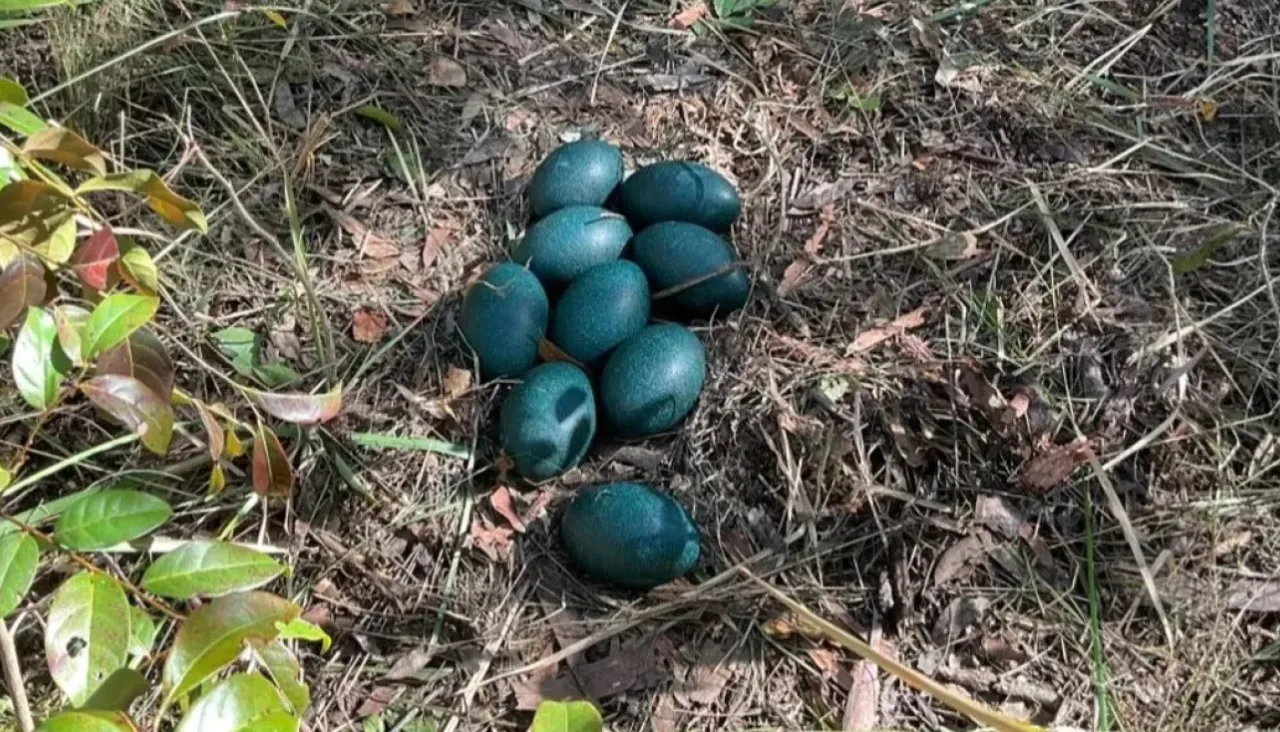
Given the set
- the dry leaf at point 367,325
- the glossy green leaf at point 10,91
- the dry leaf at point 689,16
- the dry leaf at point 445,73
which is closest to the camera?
the glossy green leaf at point 10,91

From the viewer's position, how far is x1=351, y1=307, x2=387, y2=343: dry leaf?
83.4 inches

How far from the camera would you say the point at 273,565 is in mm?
1099

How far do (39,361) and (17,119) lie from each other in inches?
13.8

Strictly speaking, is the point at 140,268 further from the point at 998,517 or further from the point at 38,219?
the point at 998,517

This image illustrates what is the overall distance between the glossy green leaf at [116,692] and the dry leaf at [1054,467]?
1.40 meters

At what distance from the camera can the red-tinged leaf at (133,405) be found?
115 centimetres

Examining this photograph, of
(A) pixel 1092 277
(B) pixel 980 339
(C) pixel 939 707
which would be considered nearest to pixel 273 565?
(C) pixel 939 707

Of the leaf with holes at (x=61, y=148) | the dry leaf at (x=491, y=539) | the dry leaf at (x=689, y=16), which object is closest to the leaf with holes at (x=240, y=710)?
the leaf with holes at (x=61, y=148)

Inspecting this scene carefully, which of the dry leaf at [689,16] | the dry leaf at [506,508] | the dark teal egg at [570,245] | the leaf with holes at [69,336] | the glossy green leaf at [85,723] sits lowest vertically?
the dry leaf at [506,508]

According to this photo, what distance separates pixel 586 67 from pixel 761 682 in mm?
1429

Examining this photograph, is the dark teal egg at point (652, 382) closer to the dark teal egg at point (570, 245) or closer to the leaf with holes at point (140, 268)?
the dark teal egg at point (570, 245)

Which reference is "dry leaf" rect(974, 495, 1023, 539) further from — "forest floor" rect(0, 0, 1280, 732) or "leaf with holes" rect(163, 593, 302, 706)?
"leaf with holes" rect(163, 593, 302, 706)

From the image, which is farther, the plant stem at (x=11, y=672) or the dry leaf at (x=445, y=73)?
the dry leaf at (x=445, y=73)

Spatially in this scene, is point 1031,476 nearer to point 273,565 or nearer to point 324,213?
point 273,565
